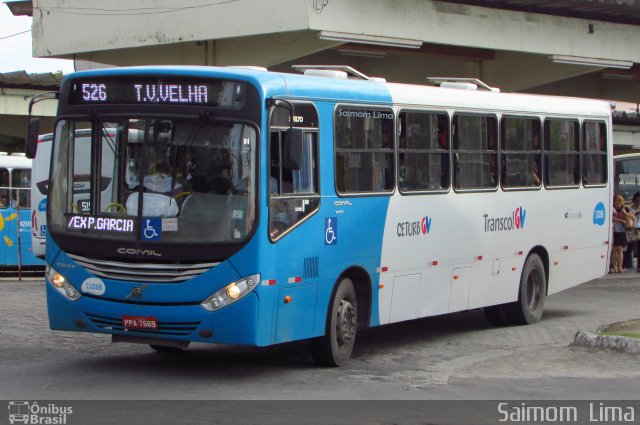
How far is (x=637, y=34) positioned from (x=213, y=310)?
18.8 m

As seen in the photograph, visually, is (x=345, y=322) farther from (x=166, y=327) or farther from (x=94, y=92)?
(x=94, y=92)

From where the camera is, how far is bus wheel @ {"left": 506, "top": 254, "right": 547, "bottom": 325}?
51.2ft

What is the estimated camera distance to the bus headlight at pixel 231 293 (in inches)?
397

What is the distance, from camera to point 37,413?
340 inches

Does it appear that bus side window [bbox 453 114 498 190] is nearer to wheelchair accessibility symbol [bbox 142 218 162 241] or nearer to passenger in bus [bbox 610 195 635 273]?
wheelchair accessibility symbol [bbox 142 218 162 241]

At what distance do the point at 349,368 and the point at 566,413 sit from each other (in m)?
2.98

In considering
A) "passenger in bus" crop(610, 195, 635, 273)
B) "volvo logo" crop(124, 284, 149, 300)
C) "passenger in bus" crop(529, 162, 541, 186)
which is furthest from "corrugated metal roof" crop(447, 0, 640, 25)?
"volvo logo" crop(124, 284, 149, 300)

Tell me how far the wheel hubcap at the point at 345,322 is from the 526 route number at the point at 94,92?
3.21 metres

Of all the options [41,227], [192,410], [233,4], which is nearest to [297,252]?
[192,410]

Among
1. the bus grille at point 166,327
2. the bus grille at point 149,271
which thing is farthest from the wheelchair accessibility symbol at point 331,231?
the bus grille at point 166,327

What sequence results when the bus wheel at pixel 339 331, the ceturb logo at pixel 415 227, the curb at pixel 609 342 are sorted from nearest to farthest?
the bus wheel at pixel 339 331 < the curb at pixel 609 342 < the ceturb logo at pixel 415 227

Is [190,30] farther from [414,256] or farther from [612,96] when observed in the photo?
[612,96]

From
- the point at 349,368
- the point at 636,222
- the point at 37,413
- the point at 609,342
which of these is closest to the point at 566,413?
the point at 349,368

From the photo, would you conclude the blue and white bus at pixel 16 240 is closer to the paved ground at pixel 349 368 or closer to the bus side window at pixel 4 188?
the bus side window at pixel 4 188
